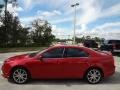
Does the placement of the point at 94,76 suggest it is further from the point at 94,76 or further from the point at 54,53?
the point at 54,53

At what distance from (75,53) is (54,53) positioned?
2.59 feet

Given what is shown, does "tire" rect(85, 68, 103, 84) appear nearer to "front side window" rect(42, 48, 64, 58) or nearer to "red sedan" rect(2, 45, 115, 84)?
"red sedan" rect(2, 45, 115, 84)

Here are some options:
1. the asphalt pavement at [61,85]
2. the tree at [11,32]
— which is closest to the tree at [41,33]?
the tree at [11,32]

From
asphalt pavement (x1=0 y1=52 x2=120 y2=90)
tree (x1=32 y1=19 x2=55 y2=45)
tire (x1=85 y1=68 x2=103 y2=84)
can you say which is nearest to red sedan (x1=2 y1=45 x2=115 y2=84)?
tire (x1=85 y1=68 x2=103 y2=84)

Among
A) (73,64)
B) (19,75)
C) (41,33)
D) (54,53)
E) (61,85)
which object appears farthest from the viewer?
(41,33)

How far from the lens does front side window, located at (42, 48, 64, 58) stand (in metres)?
10.3

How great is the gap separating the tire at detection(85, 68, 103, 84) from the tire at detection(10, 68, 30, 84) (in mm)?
2259

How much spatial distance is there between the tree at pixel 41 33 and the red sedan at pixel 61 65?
5841cm

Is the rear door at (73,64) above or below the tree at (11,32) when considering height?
below

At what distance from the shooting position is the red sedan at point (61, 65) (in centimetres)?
1010

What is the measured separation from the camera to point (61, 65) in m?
10.2

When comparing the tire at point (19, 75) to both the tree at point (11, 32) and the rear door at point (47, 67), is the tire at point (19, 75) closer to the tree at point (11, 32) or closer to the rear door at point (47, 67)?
the rear door at point (47, 67)

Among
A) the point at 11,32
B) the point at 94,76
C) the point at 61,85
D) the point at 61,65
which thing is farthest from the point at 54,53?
the point at 11,32

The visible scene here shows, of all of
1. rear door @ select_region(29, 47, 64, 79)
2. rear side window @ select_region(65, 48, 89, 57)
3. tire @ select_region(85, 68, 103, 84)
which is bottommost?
tire @ select_region(85, 68, 103, 84)
